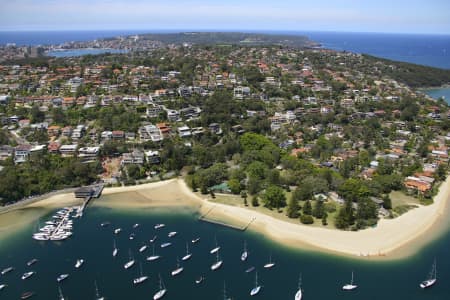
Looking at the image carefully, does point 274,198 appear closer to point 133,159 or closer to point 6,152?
point 133,159

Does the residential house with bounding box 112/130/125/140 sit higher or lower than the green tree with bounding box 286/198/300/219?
higher

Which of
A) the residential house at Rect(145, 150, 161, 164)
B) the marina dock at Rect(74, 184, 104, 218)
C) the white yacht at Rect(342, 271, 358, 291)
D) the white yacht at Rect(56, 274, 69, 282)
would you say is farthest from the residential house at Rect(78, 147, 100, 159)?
the white yacht at Rect(342, 271, 358, 291)

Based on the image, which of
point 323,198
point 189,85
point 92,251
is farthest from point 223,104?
point 92,251

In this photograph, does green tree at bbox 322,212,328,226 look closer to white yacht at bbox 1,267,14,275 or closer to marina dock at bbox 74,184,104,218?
marina dock at bbox 74,184,104,218

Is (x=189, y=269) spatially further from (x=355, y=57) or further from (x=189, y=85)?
(x=355, y=57)

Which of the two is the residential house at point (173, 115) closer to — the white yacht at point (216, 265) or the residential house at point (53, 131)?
the residential house at point (53, 131)

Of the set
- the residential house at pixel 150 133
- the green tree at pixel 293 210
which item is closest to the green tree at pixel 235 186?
the green tree at pixel 293 210
